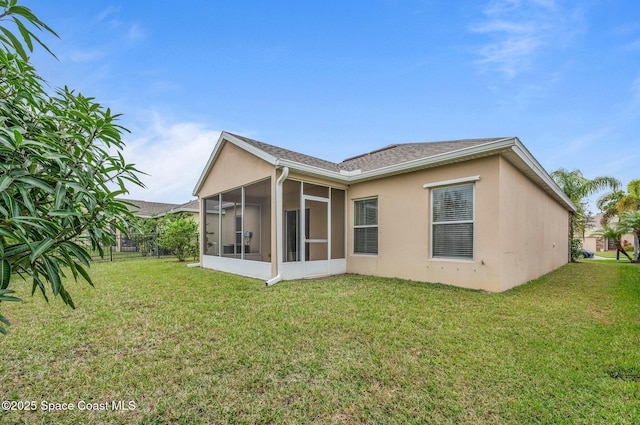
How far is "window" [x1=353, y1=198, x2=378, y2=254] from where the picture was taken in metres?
8.87

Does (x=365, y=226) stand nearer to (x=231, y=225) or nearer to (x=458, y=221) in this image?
(x=458, y=221)

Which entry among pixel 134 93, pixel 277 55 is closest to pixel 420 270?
pixel 277 55

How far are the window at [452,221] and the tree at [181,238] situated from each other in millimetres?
12028

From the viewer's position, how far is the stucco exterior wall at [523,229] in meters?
6.61

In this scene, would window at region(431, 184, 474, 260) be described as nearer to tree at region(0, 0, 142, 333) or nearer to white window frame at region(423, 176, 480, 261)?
white window frame at region(423, 176, 480, 261)

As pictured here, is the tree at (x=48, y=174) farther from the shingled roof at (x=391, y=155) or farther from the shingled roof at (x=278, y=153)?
the shingled roof at (x=278, y=153)

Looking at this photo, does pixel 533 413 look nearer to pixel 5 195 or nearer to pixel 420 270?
pixel 5 195

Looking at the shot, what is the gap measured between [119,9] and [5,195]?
7.15m

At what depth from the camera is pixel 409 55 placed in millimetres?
9906

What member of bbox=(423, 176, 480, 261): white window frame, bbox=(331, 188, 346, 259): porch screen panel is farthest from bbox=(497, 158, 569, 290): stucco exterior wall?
bbox=(331, 188, 346, 259): porch screen panel

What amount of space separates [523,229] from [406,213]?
3.27 meters

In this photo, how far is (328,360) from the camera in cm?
325

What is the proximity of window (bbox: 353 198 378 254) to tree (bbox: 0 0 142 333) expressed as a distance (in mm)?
7408

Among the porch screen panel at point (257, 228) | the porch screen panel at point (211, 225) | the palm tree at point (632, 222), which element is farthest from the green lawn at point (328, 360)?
the palm tree at point (632, 222)
